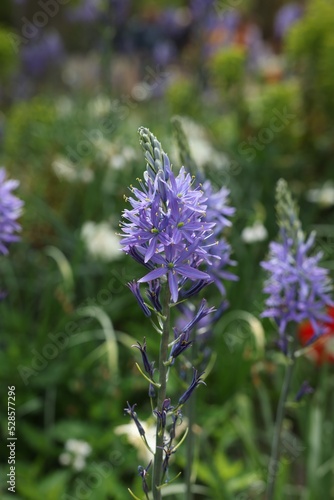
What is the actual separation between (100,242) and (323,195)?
178 centimetres

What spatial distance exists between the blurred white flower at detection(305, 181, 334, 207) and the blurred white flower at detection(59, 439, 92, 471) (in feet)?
8.54

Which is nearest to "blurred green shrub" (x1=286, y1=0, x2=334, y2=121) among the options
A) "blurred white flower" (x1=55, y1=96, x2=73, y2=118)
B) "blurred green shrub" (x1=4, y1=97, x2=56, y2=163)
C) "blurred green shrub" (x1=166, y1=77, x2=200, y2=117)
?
"blurred green shrub" (x1=166, y1=77, x2=200, y2=117)

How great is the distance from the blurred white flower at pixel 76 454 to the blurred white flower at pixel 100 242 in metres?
1.32

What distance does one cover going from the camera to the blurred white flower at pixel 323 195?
16.2 ft

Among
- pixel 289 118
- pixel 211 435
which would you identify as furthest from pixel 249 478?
pixel 289 118

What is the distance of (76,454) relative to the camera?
333 cm

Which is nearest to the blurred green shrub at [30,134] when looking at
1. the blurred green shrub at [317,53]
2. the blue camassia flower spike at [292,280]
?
the blurred green shrub at [317,53]

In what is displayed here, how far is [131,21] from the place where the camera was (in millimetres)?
10117

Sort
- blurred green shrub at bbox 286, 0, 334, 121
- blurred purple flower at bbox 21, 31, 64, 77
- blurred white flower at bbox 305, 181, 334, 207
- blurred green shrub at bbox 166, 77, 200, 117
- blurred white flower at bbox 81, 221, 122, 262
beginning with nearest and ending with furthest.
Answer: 1. blurred white flower at bbox 81, 221, 122, 262
2. blurred white flower at bbox 305, 181, 334, 207
3. blurred green shrub at bbox 286, 0, 334, 121
4. blurred green shrub at bbox 166, 77, 200, 117
5. blurred purple flower at bbox 21, 31, 64, 77

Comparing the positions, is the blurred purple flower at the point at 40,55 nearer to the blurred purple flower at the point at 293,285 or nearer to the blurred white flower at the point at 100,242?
the blurred white flower at the point at 100,242

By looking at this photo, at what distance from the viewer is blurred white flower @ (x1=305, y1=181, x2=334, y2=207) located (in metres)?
4.93

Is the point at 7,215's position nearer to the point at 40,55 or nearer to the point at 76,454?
the point at 76,454

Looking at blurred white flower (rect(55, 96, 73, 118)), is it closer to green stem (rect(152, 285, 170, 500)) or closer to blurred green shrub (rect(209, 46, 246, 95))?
blurred green shrub (rect(209, 46, 246, 95))

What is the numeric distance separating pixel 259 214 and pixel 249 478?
1836mm
